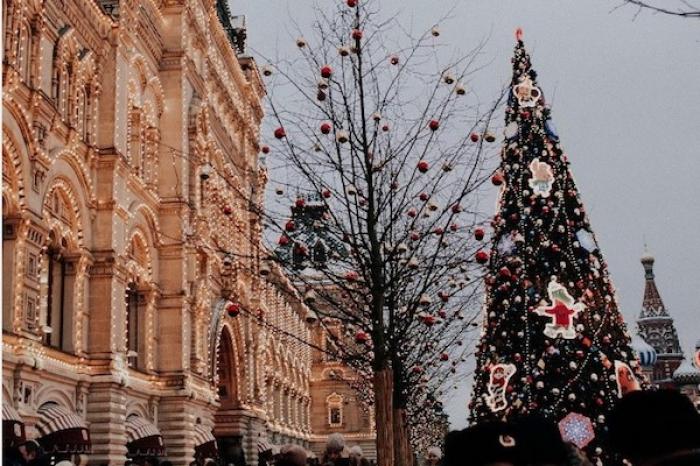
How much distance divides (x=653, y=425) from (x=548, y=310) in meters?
20.7

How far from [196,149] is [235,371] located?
9833 millimetres

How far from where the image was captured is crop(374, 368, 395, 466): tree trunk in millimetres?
11461

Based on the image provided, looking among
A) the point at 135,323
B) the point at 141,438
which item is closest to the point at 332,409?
the point at 135,323

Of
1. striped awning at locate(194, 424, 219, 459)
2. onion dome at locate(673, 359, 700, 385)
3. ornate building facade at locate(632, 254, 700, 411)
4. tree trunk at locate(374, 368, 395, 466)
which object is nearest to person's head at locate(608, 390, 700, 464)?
tree trunk at locate(374, 368, 395, 466)

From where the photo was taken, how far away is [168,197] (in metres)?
28.7

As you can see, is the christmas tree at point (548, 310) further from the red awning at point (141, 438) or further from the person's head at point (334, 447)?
the person's head at point (334, 447)

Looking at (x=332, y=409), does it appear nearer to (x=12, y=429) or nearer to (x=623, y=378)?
(x=623, y=378)

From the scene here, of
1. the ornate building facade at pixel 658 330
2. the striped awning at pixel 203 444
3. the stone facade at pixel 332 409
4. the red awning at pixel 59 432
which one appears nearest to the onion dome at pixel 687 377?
the stone facade at pixel 332 409

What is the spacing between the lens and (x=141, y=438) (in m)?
24.6

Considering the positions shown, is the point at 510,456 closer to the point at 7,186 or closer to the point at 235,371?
the point at 7,186

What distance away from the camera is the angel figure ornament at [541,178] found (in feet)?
81.7

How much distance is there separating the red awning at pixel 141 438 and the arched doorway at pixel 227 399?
368 inches

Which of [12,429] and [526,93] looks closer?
[12,429]

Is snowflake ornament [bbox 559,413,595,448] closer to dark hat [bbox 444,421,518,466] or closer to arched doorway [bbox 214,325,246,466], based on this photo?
dark hat [bbox 444,421,518,466]
